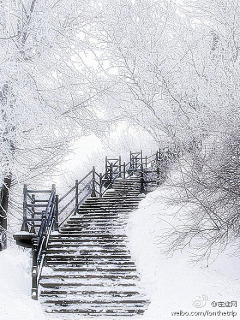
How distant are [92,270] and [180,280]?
2.33 meters

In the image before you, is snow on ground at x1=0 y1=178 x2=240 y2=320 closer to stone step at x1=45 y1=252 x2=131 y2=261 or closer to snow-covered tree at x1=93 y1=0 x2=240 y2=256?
stone step at x1=45 y1=252 x2=131 y2=261

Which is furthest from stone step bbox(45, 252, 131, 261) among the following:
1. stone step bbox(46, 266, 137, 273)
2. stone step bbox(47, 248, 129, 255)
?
stone step bbox(46, 266, 137, 273)

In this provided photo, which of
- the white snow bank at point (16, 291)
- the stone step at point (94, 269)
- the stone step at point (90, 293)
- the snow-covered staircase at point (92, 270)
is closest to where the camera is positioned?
the white snow bank at point (16, 291)

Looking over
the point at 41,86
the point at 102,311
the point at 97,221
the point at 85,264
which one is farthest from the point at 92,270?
the point at 41,86

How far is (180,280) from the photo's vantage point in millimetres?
9984

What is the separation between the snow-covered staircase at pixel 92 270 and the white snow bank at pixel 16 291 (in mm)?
398

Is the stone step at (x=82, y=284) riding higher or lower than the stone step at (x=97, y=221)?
lower

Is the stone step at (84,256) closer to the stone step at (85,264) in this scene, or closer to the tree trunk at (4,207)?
the stone step at (85,264)

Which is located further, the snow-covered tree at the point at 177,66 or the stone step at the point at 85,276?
the snow-covered tree at the point at 177,66

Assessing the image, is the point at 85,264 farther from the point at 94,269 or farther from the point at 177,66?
the point at 177,66

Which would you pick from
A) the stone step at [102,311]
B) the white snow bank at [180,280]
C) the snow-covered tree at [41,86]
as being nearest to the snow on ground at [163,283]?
the white snow bank at [180,280]

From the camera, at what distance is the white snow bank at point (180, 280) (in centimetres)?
899

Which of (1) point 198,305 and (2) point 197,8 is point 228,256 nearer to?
(1) point 198,305

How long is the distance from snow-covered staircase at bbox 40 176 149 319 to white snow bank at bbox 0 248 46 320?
398mm
